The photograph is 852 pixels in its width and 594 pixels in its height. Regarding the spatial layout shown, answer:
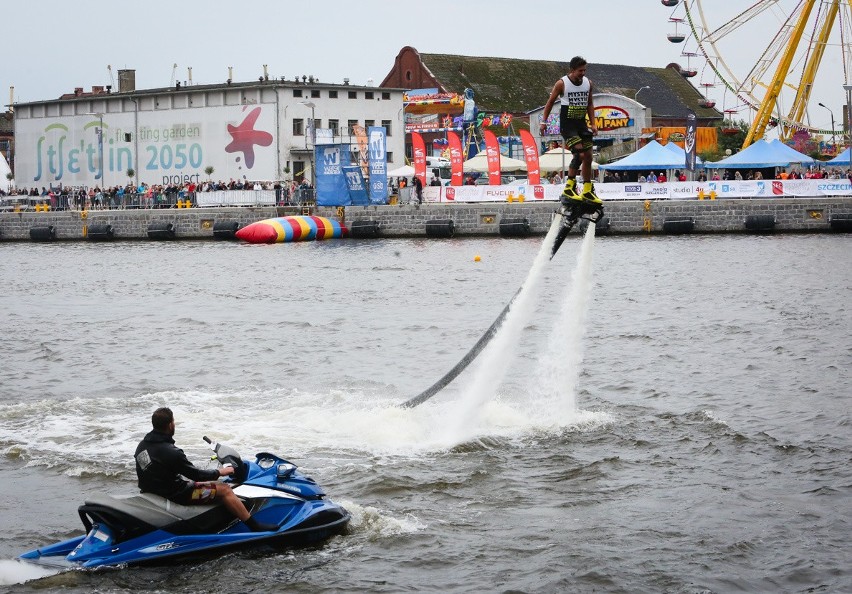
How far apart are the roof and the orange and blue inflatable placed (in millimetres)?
42906

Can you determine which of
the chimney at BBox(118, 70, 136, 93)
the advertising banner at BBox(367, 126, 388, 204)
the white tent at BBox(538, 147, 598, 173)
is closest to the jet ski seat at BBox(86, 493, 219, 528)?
the advertising banner at BBox(367, 126, 388, 204)

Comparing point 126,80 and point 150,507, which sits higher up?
point 126,80

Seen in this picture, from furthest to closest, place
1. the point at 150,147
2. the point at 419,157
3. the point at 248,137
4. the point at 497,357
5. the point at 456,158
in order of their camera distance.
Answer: the point at 150,147
the point at 248,137
the point at 419,157
the point at 456,158
the point at 497,357

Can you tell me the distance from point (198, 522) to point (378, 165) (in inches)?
1940

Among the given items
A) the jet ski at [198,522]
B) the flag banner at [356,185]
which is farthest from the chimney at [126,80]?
the jet ski at [198,522]

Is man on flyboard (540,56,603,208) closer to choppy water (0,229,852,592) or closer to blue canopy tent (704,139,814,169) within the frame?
choppy water (0,229,852,592)

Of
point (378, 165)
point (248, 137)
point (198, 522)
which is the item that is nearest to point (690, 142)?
point (378, 165)

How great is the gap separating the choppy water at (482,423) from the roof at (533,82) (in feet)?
214

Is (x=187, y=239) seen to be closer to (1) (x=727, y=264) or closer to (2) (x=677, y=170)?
(2) (x=677, y=170)

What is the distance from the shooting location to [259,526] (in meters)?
12.8

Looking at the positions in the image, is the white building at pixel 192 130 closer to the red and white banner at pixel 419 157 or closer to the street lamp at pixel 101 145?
the street lamp at pixel 101 145

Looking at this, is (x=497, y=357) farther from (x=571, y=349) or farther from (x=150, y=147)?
(x=150, y=147)

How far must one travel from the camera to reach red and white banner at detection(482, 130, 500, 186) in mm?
58969

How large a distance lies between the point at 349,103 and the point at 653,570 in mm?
71205
